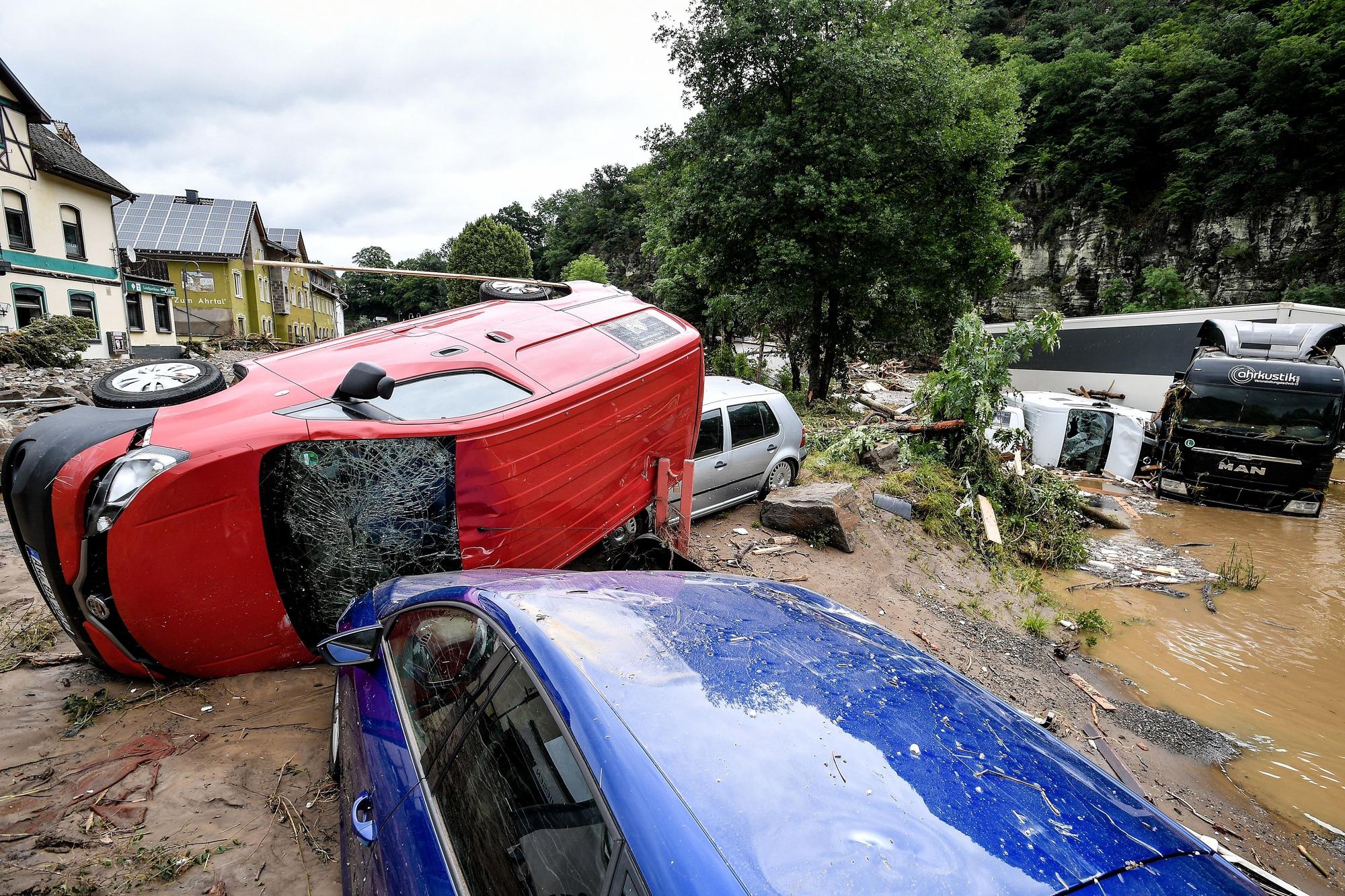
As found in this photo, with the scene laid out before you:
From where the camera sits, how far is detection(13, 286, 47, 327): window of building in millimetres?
18062

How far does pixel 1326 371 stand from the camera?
32.4ft

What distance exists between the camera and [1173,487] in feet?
37.7

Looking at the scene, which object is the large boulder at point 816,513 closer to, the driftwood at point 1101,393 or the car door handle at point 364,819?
the car door handle at point 364,819

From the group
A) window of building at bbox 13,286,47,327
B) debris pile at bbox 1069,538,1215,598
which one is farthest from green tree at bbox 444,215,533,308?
debris pile at bbox 1069,538,1215,598

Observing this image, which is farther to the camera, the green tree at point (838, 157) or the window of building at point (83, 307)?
the window of building at point (83, 307)

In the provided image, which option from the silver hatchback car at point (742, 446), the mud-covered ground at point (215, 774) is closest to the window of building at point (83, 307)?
the mud-covered ground at point (215, 774)

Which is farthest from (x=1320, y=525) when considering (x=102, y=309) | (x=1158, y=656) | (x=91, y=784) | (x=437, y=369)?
(x=102, y=309)

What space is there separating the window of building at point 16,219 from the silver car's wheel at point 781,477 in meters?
24.5

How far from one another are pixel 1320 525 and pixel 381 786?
49.1 feet

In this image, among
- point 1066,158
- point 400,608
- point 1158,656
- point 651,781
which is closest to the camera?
point 651,781

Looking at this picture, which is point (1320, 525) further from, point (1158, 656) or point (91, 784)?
point (91, 784)

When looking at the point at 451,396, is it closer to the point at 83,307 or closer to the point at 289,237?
the point at 83,307

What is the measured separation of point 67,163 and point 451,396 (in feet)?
87.4

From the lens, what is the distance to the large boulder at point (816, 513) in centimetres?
657
